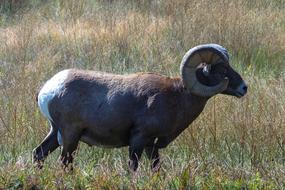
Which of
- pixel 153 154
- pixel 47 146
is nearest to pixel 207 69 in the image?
pixel 153 154

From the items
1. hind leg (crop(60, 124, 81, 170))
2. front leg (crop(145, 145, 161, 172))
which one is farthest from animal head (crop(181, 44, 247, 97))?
hind leg (crop(60, 124, 81, 170))

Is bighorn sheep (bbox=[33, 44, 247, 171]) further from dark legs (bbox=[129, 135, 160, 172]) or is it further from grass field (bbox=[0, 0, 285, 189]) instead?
grass field (bbox=[0, 0, 285, 189])

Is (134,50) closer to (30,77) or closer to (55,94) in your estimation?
(30,77)

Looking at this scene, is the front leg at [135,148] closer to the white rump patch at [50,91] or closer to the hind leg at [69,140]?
the hind leg at [69,140]

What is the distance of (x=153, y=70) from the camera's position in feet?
38.2

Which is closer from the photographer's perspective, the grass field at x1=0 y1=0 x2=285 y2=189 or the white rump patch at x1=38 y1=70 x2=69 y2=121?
the grass field at x1=0 y1=0 x2=285 y2=189

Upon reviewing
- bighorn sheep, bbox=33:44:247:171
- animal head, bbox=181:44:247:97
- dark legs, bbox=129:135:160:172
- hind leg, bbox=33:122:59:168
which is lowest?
hind leg, bbox=33:122:59:168

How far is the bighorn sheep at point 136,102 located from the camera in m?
7.17

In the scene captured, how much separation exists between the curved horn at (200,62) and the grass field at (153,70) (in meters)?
0.74

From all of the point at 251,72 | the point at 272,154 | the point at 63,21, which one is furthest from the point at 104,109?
the point at 63,21

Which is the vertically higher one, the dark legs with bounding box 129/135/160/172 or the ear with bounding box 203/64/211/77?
the ear with bounding box 203/64/211/77

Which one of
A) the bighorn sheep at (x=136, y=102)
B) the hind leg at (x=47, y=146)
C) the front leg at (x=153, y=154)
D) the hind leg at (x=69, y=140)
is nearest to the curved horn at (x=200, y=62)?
the bighorn sheep at (x=136, y=102)

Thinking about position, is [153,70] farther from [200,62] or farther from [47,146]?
[200,62]

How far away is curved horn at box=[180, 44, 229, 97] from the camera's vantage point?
7211 millimetres
